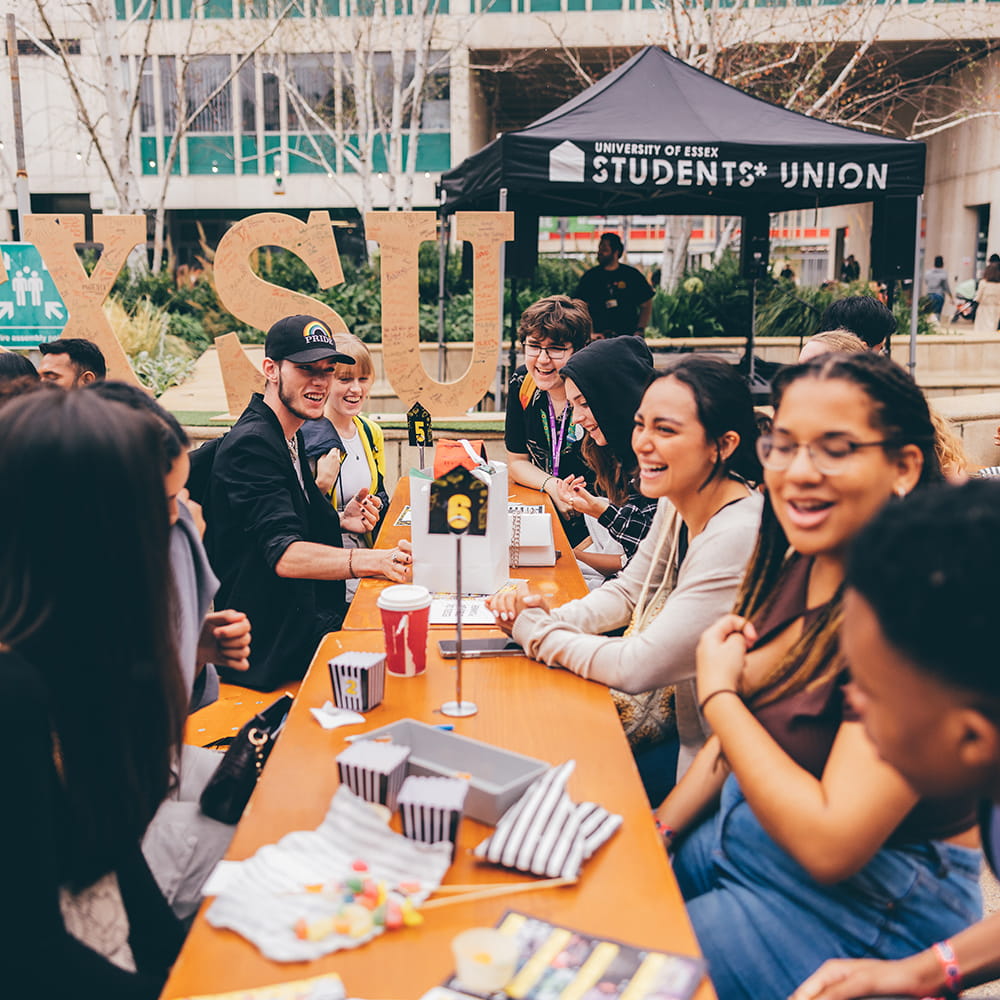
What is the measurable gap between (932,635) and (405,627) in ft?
5.18

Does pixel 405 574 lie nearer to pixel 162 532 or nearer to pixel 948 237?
pixel 162 532

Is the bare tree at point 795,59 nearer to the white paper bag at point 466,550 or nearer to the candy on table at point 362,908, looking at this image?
the white paper bag at point 466,550

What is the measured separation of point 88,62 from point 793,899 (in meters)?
27.8

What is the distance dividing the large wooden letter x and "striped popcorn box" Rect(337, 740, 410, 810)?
4.44 meters

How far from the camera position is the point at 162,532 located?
5.16 ft

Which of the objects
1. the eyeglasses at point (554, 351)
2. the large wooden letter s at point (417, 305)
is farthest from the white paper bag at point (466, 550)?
the large wooden letter s at point (417, 305)

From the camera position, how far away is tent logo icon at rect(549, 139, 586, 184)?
6.79 metres

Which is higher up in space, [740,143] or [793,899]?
[740,143]

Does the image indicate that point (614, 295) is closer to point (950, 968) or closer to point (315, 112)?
point (950, 968)

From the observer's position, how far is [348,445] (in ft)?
15.4

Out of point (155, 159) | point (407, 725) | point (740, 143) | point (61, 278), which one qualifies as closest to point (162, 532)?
point (407, 725)

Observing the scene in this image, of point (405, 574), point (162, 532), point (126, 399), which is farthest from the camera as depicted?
point (405, 574)

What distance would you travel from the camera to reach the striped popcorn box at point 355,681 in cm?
224

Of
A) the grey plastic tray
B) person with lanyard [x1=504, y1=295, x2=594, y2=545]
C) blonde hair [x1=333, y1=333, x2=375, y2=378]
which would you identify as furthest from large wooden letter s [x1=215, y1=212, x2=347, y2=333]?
the grey plastic tray
